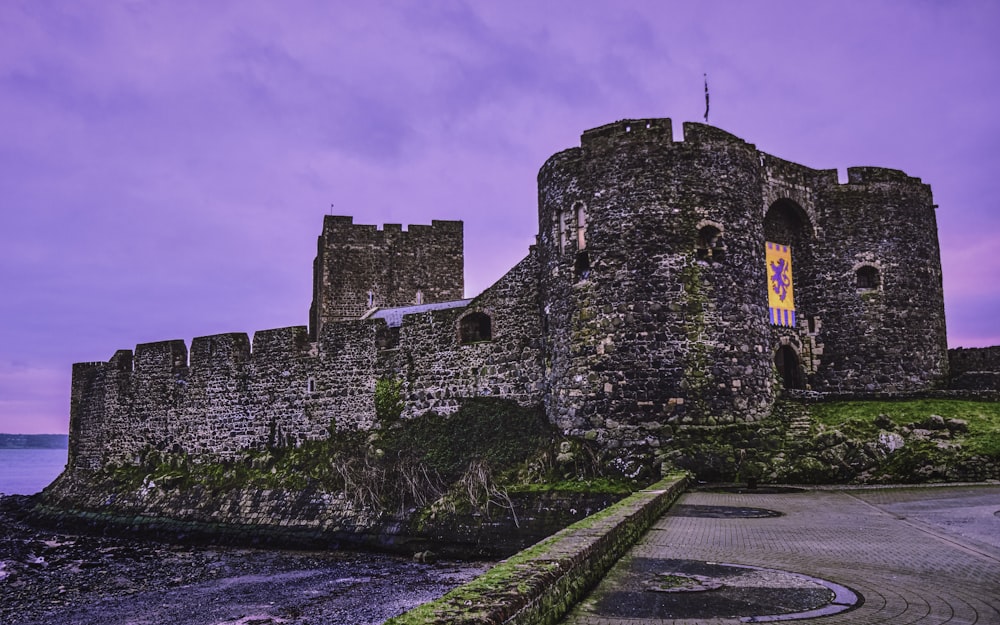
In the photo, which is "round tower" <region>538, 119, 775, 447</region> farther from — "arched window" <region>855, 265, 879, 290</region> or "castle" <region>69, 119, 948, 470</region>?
"arched window" <region>855, 265, 879, 290</region>

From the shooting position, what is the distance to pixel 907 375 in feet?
59.2

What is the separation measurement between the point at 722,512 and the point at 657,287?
5.97m

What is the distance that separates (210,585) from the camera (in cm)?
1359

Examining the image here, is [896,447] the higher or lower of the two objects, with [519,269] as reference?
lower

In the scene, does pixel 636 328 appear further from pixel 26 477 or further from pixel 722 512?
pixel 26 477

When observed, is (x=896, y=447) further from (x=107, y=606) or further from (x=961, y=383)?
(x=107, y=606)

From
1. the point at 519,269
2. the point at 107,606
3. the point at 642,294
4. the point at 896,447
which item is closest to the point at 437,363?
the point at 519,269

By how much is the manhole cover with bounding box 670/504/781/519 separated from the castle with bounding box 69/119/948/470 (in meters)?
3.84

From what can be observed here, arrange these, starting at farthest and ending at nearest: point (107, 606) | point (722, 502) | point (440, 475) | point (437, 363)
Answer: point (437, 363) → point (440, 475) → point (107, 606) → point (722, 502)

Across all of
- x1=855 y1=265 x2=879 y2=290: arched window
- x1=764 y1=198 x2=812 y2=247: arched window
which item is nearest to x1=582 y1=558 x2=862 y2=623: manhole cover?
x1=764 y1=198 x2=812 y2=247: arched window

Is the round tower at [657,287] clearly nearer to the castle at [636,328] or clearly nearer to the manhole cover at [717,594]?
the castle at [636,328]

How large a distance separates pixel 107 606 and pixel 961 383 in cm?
1890

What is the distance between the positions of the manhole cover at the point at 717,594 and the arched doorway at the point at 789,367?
42.7 feet

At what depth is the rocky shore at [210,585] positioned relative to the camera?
1101 centimetres
